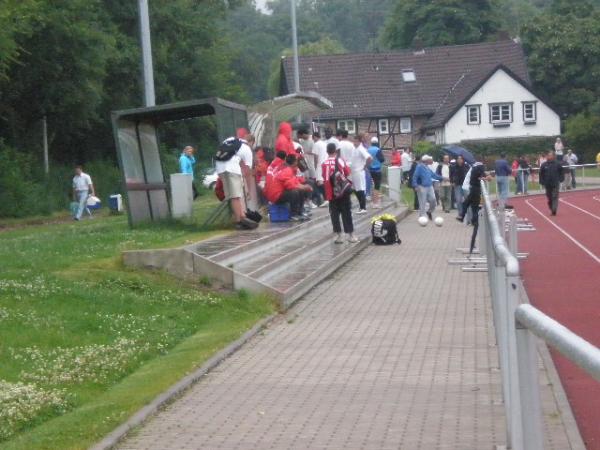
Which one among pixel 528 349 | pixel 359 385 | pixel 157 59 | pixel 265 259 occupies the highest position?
pixel 157 59

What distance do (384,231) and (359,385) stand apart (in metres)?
13.9

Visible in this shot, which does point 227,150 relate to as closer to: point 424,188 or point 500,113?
point 424,188

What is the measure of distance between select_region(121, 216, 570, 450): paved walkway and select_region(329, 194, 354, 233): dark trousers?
4.55 metres

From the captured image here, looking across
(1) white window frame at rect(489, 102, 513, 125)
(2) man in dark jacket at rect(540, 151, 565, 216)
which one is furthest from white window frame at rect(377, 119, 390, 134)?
(2) man in dark jacket at rect(540, 151, 565, 216)

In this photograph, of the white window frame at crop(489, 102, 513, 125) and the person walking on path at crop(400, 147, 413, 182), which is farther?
the white window frame at crop(489, 102, 513, 125)

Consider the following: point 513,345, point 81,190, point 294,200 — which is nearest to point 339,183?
point 294,200

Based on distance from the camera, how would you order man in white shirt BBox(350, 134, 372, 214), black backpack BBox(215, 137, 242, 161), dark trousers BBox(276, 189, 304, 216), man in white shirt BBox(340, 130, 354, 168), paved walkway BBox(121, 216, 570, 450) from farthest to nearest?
man in white shirt BBox(350, 134, 372, 214) → man in white shirt BBox(340, 130, 354, 168) → dark trousers BBox(276, 189, 304, 216) → black backpack BBox(215, 137, 242, 161) → paved walkway BBox(121, 216, 570, 450)

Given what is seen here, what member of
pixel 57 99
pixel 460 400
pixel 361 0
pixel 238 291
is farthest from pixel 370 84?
pixel 361 0

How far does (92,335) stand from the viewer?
12.6 m

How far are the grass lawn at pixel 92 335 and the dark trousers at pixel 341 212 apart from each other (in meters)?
3.40

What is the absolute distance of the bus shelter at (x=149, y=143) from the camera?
21406mm

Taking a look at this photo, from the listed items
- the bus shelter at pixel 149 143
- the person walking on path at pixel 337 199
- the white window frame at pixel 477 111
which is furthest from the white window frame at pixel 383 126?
the person walking on path at pixel 337 199

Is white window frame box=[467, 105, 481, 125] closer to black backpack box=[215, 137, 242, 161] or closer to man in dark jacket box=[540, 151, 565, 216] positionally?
man in dark jacket box=[540, 151, 565, 216]

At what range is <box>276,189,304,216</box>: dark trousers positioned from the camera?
22.2 metres
